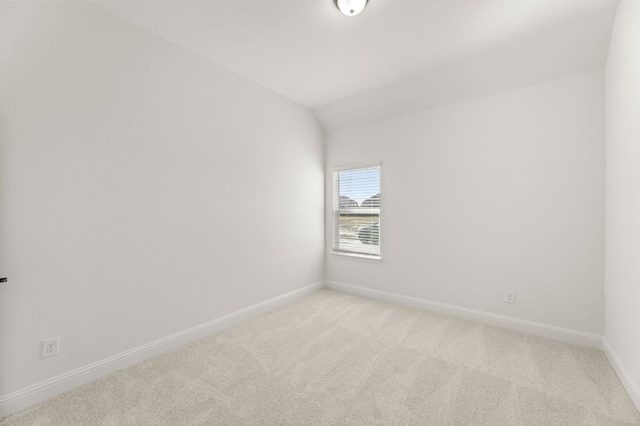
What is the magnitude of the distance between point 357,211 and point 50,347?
131 inches

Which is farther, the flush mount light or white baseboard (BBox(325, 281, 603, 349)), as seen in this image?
white baseboard (BBox(325, 281, 603, 349))

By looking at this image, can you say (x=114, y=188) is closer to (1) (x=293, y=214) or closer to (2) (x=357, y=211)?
(1) (x=293, y=214)

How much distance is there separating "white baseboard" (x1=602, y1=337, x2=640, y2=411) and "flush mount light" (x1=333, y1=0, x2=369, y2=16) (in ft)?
9.98

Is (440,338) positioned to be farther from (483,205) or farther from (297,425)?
(297,425)

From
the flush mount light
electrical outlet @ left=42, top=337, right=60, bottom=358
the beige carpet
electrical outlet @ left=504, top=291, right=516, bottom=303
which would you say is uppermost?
the flush mount light

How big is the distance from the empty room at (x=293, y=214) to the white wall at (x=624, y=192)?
3 centimetres

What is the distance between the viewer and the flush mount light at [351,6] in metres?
1.85

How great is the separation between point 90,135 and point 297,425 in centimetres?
239

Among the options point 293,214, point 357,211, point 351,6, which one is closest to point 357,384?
point 293,214

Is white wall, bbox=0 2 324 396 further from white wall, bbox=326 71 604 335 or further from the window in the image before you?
white wall, bbox=326 71 604 335

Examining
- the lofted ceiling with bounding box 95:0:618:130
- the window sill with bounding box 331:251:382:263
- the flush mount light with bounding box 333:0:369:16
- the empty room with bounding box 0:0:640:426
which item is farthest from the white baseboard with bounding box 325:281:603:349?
the flush mount light with bounding box 333:0:369:16

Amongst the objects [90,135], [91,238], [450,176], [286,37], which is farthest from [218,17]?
[450,176]

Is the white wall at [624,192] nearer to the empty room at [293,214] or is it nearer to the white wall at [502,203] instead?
the empty room at [293,214]

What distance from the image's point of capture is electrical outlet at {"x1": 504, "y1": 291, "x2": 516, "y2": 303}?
2.68m
